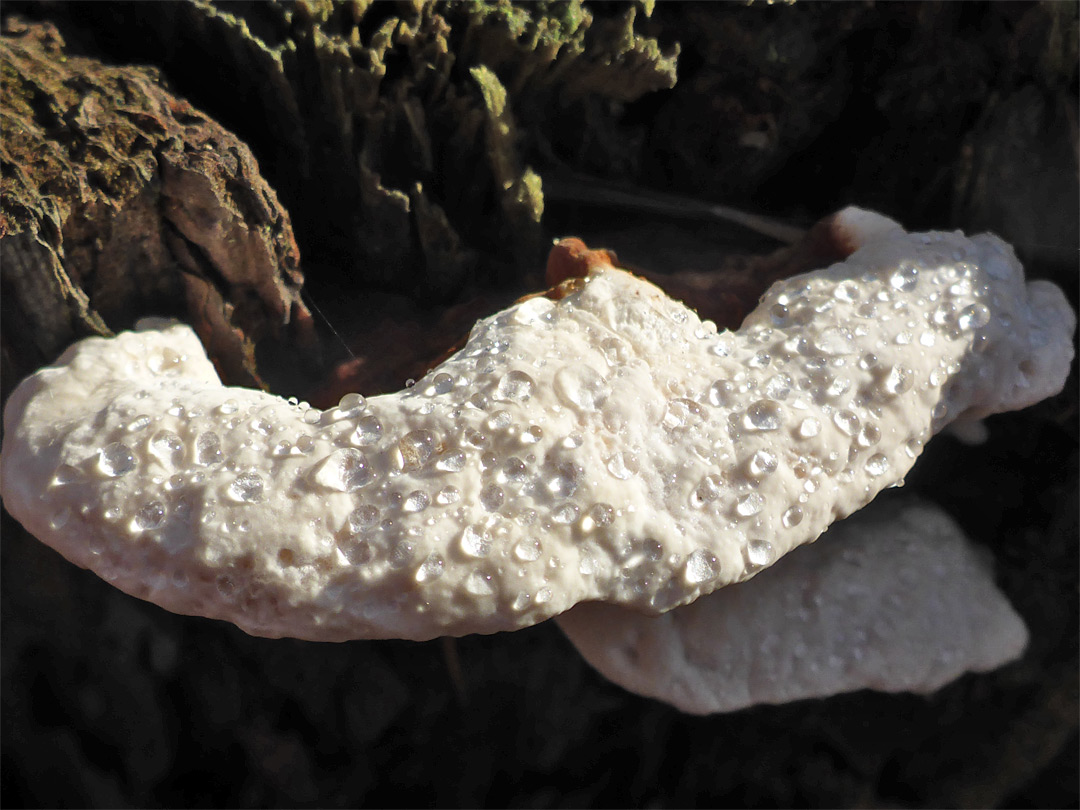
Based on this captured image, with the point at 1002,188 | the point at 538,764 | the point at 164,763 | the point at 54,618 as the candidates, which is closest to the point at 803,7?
the point at 1002,188

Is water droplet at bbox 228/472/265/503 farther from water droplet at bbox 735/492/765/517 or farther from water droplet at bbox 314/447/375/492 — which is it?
water droplet at bbox 735/492/765/517

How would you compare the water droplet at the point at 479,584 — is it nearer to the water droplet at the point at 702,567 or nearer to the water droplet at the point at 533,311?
the water droplet at the point at 702,567

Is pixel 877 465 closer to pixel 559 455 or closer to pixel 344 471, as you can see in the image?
pixel 559 455

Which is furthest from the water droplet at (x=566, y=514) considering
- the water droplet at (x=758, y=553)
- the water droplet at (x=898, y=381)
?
the water droplet at (x=898, y=381)

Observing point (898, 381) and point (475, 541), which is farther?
point (898, 381)

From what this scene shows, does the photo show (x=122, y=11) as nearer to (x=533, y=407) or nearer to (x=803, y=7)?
(x=533, y=407)

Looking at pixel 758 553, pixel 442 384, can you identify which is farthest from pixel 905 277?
pixel 442 384
